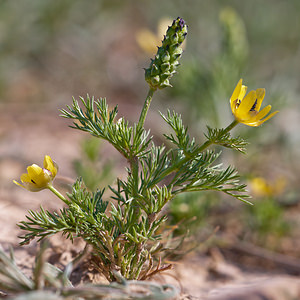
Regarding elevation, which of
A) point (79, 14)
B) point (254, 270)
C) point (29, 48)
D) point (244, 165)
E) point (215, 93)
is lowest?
point (254, 270)

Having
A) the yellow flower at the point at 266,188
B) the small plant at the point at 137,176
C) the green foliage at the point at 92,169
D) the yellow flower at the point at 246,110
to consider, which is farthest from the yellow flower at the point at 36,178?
the yellow flower at the point at 266,188

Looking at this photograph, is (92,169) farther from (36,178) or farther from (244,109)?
(244,109)

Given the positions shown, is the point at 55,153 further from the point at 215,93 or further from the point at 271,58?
the point at 271,58

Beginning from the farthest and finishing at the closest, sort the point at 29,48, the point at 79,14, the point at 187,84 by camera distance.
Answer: the point at 79,14, the point at 29,48, the point at 187,84

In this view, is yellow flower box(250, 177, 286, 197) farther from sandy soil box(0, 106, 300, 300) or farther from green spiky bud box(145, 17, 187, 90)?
green spiky bud box(145, 17, 187, 90)

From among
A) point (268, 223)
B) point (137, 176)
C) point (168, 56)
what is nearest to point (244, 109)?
point (168, 56)

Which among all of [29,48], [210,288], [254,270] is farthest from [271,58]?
[210,288]
